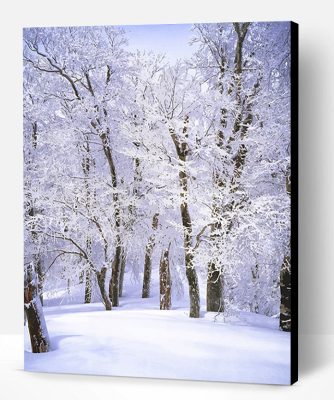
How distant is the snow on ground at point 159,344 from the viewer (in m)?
8.78

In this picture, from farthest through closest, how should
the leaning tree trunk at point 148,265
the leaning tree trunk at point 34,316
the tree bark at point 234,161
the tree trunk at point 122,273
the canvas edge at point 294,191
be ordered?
the leaning tree trunk at point 34,316
the tree trunk at point 122,273
the leaning tree trunk at point 148,265
the tree bark at point 234,161
the canvas edge at point 294,191

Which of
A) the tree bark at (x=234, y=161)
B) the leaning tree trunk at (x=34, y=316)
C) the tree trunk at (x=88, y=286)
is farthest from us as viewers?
the leaning tree trunk at (x=34, y=316)

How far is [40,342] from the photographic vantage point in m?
9.44

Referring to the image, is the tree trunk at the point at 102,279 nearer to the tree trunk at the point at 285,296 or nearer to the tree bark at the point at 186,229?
the tree bark at the point at 186,229

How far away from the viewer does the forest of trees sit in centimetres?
879

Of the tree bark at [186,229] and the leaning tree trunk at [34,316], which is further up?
the tree bark at [186,229]

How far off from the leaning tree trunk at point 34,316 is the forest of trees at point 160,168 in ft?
0.04

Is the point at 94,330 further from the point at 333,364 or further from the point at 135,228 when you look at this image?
the point at 333,364

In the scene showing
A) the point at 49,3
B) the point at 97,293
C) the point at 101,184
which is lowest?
the point at 97,293

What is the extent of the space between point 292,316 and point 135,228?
1467mm

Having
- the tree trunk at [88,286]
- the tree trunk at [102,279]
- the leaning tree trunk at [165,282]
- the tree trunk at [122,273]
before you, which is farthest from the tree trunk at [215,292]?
the tree trunk at [88,286]

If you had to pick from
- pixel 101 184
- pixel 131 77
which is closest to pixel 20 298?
pixel 101 184

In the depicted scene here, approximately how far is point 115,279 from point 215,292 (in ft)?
2.95

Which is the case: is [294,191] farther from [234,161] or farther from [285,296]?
[285,296]
